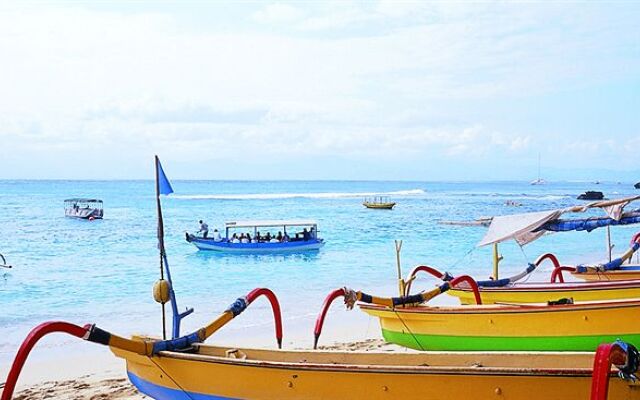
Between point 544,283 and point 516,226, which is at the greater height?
point 516,226

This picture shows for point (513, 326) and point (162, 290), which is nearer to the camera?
point (162, 290)

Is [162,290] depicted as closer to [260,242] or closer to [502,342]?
[502,342]

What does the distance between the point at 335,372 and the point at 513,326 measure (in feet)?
13.0

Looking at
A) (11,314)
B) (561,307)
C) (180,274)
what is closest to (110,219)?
(180,274)

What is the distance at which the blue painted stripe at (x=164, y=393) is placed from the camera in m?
6.89

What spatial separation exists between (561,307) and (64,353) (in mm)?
8612

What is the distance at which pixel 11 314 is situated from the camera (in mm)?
17719

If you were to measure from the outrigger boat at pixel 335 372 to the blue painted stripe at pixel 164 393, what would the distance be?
0.01 meters

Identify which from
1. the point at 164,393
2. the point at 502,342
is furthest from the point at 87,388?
the point at 502,342

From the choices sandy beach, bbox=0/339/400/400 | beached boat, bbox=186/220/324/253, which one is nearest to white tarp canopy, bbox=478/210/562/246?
sandy beach, bbox=0/339/400/400

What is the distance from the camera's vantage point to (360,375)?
6074 mm

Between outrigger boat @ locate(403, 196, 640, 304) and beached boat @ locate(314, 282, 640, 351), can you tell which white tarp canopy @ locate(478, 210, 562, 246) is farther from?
beached boat @ locate(314, 282, 640, 351)

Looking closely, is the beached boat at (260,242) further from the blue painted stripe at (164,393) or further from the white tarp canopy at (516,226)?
the blue painted stripe at (164,393)

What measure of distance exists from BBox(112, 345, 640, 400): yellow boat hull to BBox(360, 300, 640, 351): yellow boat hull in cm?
322
